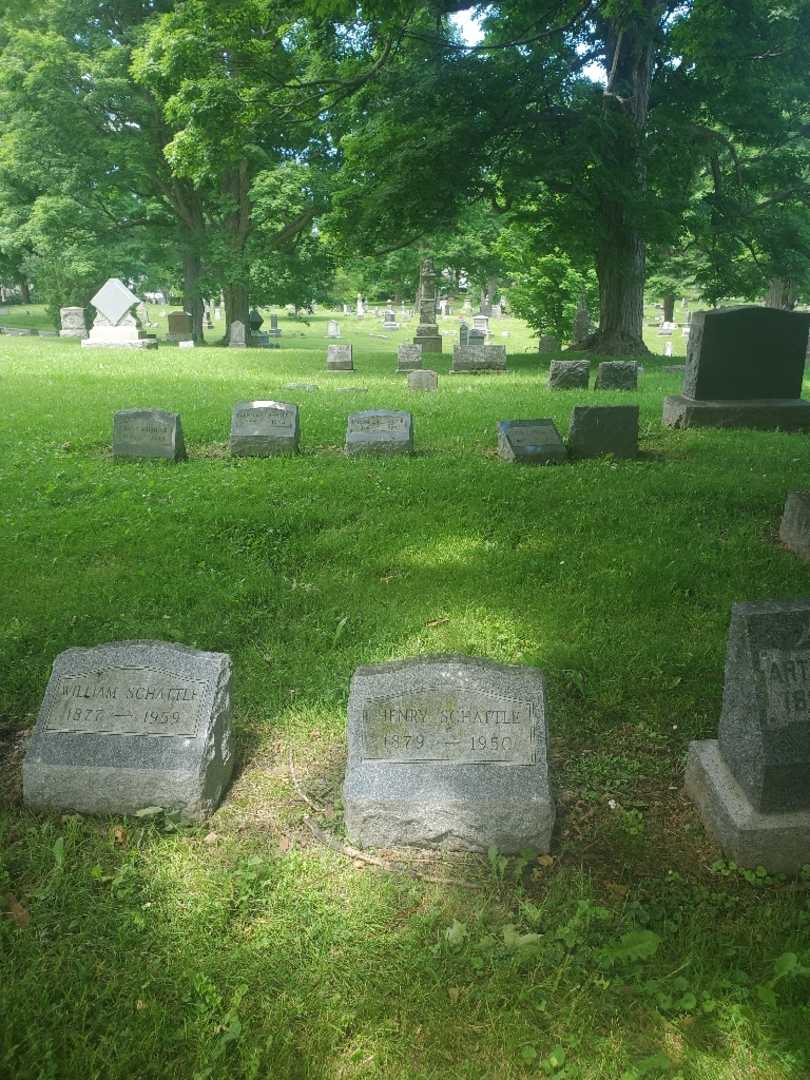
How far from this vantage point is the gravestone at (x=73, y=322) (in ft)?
96.5

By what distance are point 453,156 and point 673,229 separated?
522 cm

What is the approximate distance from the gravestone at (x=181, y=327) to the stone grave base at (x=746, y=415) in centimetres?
2502

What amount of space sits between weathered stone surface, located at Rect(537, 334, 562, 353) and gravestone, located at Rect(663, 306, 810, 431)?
14.3 meters

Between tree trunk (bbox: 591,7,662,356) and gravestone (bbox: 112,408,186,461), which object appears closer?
gravestone (bbox: 112,408,186,461)

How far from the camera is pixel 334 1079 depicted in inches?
99.0

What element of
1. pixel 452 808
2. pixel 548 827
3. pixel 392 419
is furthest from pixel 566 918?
pixel 392 419

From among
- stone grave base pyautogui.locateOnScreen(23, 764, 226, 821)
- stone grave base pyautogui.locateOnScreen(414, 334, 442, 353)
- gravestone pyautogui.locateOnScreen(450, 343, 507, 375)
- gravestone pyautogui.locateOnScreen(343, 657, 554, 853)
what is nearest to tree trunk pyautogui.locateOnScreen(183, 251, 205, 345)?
stone grave base pyautogui.locateOnScreen(414, 334, 442, 353)

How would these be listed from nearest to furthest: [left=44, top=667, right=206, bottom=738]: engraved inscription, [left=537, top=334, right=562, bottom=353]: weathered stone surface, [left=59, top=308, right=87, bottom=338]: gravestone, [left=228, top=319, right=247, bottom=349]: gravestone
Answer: [left=44, top=667, right=206, bottom=738]: engraved inscription < [left=537, top=334, right=562, bottom=353]: weathered stone surface < [left=228, top=319, right=247, bottom=349]: gravestone < [left=59, top=308, right=87, bottom=338]: gravestone

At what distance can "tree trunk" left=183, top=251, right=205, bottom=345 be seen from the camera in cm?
3053

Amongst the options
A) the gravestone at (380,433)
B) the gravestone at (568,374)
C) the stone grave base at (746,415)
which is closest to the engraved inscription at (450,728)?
the gravestone at (380,433)

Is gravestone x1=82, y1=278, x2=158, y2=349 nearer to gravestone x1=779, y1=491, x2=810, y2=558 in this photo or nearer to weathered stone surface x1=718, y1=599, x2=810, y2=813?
gravestone x1=779, y1=491, x2=810, y2=558

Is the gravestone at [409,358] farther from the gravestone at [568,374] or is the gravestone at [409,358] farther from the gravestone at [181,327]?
the gravestone at [181,327]

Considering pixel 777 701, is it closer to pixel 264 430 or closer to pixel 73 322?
pixel 264 430

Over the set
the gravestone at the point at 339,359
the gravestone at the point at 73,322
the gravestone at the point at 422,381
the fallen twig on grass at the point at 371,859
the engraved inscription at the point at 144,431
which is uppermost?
the gravestone at the point at 73,322
